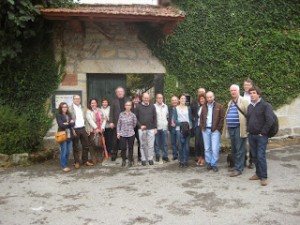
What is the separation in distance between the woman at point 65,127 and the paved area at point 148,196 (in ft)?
0.82

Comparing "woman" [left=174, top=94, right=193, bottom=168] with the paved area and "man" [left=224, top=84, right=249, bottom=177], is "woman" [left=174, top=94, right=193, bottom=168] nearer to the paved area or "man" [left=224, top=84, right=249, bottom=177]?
the paved area

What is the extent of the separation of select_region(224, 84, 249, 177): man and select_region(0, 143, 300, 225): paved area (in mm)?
259

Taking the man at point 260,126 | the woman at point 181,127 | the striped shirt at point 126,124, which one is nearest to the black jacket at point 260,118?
the man at point 260,126

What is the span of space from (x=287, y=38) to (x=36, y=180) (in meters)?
7.34

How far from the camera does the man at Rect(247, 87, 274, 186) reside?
5625 millimetres

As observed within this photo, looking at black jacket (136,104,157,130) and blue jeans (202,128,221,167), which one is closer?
blue jeans (202,128,221,167)

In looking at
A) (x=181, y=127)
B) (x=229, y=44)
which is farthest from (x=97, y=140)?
(x=229, y=44)

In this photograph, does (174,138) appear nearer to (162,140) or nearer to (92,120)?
(162,140)

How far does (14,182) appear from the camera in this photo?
6.23 m

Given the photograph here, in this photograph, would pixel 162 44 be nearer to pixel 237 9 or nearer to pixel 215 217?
pixel 237 9

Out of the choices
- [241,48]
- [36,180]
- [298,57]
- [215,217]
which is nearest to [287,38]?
[298,57]

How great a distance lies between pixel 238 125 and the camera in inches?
252

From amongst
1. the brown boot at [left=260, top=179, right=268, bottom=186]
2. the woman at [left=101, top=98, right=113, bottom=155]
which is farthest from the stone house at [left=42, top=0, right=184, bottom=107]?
the brown boot at [left=260, top=179, right=268, bottom=186]

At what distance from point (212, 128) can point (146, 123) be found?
4.74 ft
